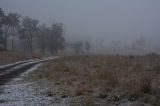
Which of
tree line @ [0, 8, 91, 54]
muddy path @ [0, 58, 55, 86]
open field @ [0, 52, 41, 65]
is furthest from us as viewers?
tree line @ [0, 8, 91, 54]

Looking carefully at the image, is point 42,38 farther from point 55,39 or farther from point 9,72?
point 9,72

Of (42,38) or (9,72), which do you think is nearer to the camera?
(9,72)

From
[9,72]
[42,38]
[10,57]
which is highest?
[42,38]

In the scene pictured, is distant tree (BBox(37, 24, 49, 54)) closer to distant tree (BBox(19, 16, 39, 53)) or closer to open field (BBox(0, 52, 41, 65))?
distant tree (BBox(19, 16, 39, 53))

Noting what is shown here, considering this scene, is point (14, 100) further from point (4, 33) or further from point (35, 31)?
point (35, 31)

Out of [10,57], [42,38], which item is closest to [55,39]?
[42,38]

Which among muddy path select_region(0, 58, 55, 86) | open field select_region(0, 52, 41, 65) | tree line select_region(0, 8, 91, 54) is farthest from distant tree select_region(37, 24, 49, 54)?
muddy path select_region(0, 58, 55, 86)

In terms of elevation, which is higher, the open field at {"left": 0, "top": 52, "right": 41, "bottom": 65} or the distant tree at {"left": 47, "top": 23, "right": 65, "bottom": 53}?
the distant tree at {"left": 47, "top": 23, "right": 65, "bottom": 53}

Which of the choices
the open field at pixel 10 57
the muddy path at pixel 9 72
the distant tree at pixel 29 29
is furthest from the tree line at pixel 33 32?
the muddy path at pixel 9 72

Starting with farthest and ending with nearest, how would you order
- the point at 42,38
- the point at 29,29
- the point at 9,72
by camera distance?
the point at 42,38, the point at 29,29, the point at 9,72

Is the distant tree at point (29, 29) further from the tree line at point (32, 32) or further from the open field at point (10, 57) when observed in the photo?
the open field at point (10, 57)

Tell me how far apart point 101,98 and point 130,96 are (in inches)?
48.3

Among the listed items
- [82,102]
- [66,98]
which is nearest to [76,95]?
[66,98]

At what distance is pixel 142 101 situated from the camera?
11820mm
